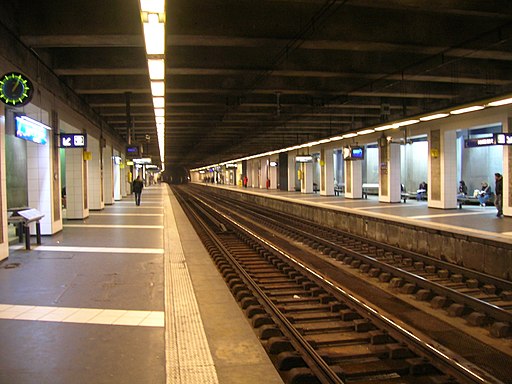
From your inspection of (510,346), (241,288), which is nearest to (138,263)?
(241,288)

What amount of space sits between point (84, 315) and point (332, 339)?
2.87 metres

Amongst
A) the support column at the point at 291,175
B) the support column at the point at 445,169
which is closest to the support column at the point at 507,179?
the support column at the point at 445,169

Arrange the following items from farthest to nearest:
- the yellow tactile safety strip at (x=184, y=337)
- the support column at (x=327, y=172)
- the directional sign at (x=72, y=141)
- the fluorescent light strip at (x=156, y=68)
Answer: the support column at (x=327, y=172)
the directional sign at (x=72, y=141)
the fluorescent light strip at (x=156, y=68)
the yellow tactile safety strip at (x=184, y=337)

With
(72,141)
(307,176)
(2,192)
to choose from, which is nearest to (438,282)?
(2,192)

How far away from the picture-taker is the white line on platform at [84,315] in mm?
5148

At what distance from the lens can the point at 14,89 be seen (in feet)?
26.6

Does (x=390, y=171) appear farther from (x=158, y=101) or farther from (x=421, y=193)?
(x=158, y=101)

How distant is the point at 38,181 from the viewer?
466 inches

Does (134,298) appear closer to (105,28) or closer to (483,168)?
(105,28)

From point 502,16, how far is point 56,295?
28.4 ft

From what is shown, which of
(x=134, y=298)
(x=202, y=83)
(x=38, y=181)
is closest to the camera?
(x=134, y=298)

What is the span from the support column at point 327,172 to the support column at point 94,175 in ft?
50.3

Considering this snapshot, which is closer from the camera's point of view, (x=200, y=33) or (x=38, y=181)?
(x=200, y=33)

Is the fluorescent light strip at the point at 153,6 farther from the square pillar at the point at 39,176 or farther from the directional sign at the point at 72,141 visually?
the directional sign at the point at 72,141
